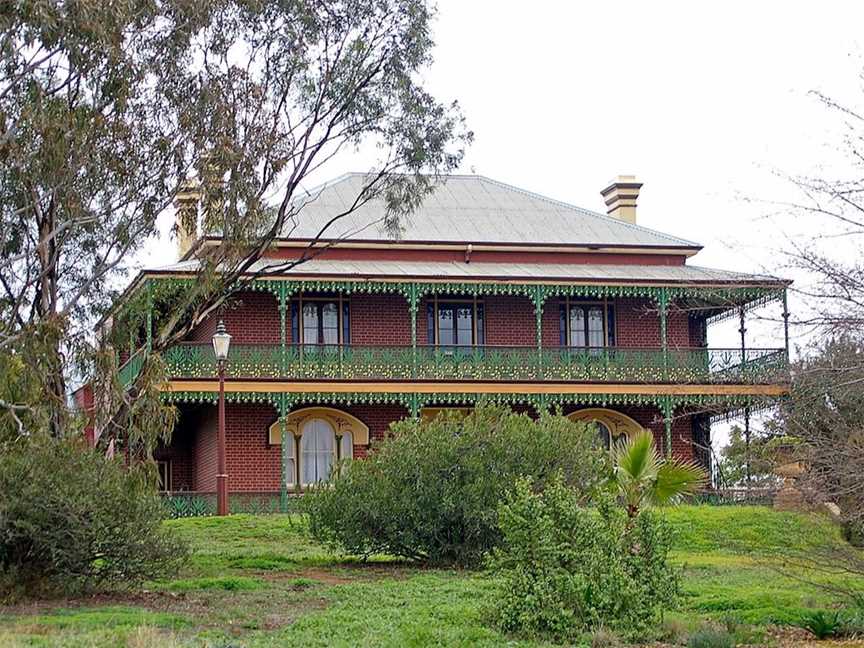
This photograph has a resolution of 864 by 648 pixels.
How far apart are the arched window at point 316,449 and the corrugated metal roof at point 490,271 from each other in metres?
3.73

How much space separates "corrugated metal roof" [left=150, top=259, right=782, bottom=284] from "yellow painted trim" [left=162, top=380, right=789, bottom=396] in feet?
7.87

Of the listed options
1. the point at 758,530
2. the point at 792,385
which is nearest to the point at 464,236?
the point at 758,530

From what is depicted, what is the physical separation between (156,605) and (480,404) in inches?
264

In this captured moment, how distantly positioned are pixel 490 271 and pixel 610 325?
3.90m

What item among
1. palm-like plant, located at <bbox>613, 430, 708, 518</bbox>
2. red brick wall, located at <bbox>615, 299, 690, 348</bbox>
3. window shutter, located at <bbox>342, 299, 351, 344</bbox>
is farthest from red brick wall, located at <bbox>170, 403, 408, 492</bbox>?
palm-like plant, located at <bbox>613, 430, 708, 518</bbox>

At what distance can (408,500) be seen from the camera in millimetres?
21141

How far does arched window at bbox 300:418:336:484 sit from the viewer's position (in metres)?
34.0

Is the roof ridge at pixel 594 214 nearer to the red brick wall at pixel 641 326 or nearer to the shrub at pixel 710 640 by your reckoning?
the red brick wall at pixel 641 326

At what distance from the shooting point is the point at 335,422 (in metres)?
34.4

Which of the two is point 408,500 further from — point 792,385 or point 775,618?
point 792,385

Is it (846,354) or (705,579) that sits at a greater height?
(846,354)

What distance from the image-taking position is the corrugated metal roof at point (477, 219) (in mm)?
35438

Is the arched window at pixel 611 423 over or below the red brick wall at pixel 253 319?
below

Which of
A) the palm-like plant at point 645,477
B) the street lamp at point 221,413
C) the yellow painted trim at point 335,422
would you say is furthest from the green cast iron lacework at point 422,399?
the palm-like plant at point 645,477
